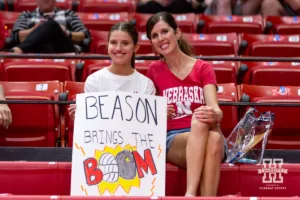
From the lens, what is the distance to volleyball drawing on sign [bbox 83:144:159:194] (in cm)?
350

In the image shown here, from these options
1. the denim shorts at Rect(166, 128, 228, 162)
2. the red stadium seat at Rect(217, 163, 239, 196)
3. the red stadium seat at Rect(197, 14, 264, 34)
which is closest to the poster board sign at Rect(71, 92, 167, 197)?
the denim shorts at Rect(166, 128, 228, 162)

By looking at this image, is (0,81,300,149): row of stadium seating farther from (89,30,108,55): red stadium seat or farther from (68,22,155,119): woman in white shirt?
(89,30,108,55): red stadium seat

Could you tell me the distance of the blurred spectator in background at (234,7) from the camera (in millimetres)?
6836

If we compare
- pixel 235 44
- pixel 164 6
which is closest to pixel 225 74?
pixel 235 44

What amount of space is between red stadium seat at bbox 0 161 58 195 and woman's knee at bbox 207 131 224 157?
27.8 inches

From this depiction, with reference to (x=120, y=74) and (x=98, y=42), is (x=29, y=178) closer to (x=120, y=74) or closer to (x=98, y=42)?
(x=120, y=74)

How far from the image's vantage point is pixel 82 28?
605 centimetres

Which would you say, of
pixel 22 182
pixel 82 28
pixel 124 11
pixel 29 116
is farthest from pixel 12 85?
pixel 124 11

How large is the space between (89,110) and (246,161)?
0.76 meters

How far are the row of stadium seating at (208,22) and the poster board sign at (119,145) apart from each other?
9.21 ft

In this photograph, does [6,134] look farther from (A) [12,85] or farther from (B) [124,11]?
(B) [124,11]

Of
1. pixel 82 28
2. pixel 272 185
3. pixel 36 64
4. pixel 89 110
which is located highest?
pixel 82 28

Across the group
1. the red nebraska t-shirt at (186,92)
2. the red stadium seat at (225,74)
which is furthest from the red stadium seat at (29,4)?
the red nebraska t-shirt at (186,92)

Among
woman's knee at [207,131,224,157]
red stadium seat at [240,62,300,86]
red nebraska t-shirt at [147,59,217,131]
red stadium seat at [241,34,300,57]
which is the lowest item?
woman's knee at [207,131,224,157]
